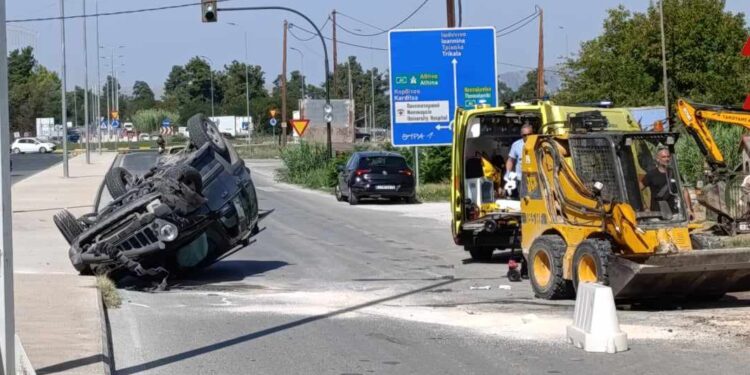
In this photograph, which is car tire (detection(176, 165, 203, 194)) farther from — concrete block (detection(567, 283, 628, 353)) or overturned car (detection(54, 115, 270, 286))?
concrete block (detection(567, 283, 628, 353))

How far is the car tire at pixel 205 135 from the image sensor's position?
15375 millimetres

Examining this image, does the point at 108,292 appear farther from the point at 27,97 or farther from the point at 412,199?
the point at 27,97

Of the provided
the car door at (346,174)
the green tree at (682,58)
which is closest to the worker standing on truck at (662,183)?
the car door at (346,174)

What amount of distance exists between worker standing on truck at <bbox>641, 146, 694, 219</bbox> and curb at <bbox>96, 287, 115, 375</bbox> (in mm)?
6243

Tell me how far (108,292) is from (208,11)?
762 inches

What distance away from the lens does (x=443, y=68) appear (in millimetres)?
32062

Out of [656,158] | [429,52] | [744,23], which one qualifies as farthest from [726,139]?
[744,23]

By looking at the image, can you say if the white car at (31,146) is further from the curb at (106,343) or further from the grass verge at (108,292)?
the curb at (106,343)

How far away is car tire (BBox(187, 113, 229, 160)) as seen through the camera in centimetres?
1538

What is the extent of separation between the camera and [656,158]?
12.9m

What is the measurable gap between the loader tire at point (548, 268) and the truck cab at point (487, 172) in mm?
3092

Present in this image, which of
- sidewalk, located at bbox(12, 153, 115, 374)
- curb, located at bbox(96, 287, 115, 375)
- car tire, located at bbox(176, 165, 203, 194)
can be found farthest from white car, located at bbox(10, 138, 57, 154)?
curb, located at bbox(96, 287, 115, 375)

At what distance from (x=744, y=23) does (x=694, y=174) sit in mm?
24118

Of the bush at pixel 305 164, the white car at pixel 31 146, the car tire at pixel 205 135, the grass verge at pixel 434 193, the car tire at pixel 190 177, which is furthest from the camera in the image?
the white car at pixel 31 146
